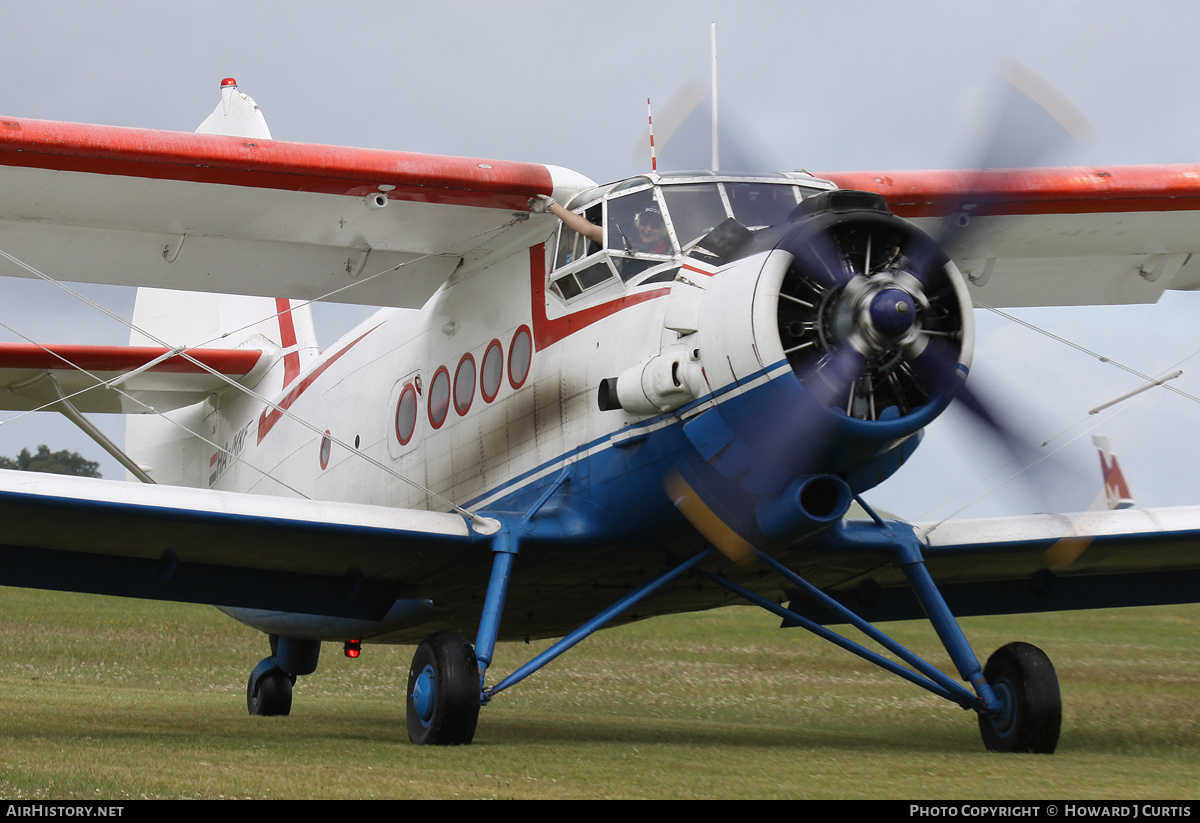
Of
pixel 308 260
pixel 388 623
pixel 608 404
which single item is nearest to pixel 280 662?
pixel 388 623

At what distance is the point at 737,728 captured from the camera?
12.0m

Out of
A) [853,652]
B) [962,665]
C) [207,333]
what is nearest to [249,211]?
[853,652]

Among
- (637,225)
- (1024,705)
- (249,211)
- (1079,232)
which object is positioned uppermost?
(1079,232)

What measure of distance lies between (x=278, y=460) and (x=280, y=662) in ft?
7.07

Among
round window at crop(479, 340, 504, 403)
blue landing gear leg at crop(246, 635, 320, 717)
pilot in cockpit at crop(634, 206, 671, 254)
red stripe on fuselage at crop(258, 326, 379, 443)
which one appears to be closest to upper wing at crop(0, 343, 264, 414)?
red stripe on fuselage at crop(258, 326, 379, 443)

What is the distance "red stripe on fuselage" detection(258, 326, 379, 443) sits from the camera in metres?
12.9

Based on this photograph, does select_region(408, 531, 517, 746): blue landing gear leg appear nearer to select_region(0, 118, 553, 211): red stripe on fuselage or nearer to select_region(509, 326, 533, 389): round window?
select_region(509, 326, 533, 389): round window

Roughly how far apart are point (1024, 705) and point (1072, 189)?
449cm

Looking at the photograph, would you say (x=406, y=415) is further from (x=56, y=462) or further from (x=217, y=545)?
(x=56, y=462)

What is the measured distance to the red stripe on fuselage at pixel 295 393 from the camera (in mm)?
12906

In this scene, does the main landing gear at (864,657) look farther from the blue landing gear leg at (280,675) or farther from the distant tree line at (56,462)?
the distant tree line at (56,462)

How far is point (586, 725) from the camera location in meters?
12.2

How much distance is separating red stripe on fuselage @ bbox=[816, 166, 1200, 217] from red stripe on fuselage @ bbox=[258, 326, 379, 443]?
192 inches

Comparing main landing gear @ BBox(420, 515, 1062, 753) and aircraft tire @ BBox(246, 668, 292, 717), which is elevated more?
main landing gear @ BBox(420, 515, 1062, 753)
